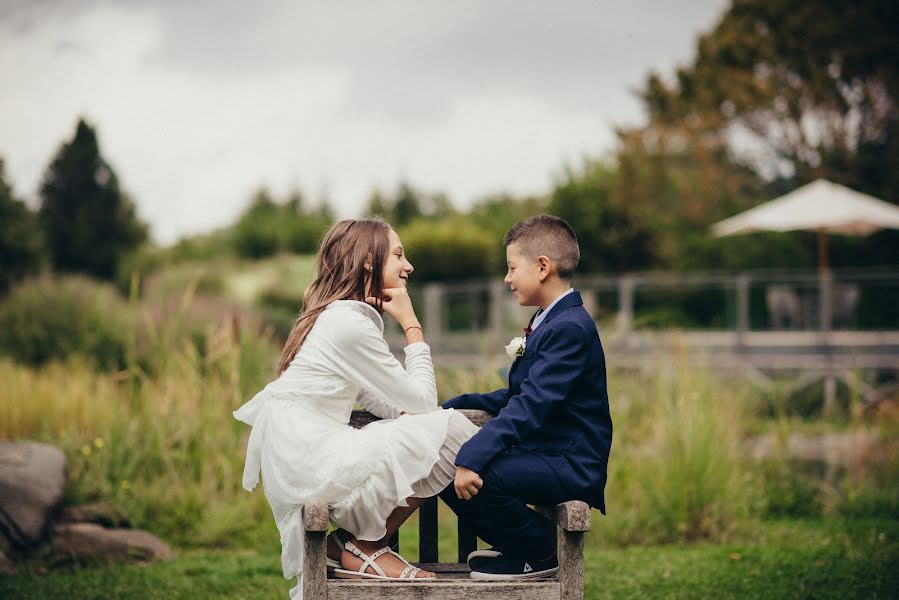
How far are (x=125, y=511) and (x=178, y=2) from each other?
10.8 metres

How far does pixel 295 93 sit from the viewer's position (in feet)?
69.2

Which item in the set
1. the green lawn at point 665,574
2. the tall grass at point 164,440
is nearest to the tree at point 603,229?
the tall grass at point 164,440

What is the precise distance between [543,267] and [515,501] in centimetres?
80

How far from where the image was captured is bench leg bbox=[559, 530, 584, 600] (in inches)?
106

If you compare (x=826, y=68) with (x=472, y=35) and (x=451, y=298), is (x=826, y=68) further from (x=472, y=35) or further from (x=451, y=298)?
(x=451, y=298)

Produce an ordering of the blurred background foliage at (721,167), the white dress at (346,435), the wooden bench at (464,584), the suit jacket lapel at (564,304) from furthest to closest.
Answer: the blurred background foliage at (721,167) → the suit jacket lapel at (564,304) → the white dress at (346,435) → the wooden bench at (464,584)

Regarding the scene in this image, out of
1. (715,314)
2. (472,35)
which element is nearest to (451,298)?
(715,314)

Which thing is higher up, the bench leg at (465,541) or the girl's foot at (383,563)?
the girl's foot at (383,563)

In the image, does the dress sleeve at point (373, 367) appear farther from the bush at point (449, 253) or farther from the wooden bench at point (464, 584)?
the bush at point (449, 253)

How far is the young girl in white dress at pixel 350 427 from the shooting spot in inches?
109

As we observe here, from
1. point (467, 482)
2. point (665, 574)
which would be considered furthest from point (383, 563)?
point (665, 574)

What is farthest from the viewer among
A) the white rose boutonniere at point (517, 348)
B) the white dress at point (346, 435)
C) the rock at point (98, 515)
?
the rock at point (98, 515)

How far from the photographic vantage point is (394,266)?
3.20m

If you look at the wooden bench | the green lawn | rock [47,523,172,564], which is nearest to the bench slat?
the wooden bench
